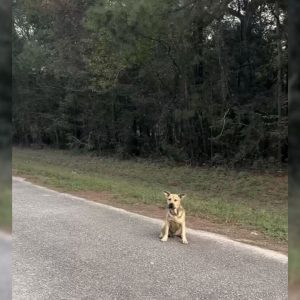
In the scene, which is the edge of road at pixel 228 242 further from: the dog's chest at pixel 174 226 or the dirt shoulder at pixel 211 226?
the dog's chest at pixel 174 226

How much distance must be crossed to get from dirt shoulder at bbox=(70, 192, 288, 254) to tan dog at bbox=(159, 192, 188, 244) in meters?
0.58

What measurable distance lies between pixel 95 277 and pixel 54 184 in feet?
18.5

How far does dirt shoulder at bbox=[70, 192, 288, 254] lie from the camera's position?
4311mm

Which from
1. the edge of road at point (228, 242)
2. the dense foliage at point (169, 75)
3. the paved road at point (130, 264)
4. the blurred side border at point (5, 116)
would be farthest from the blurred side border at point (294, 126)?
the dense foliage at point (169, 75)

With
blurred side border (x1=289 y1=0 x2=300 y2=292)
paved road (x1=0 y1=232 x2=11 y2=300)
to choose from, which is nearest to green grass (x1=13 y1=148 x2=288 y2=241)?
paved road (x1=0 y1=232 x2=11 y2=300)

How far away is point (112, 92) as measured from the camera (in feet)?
53.3

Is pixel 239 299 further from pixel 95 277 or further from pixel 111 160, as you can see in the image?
pixel 111 160

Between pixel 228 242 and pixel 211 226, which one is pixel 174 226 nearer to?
pixel 228 242

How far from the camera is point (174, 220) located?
433 cm

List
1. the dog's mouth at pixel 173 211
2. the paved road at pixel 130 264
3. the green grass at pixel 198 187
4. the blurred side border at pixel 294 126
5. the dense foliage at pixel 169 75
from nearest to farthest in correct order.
→ the blurred side border at pixel 294 126 → the paved road at pixel 130 264 → the dog's mouth at pixel 173 211 → the green grass at pixel 198 187 → the dense foliage at pixel 169 75

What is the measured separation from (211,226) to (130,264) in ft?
5.95

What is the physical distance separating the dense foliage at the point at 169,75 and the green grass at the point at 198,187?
3.14 feet

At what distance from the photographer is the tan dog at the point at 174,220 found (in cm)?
427

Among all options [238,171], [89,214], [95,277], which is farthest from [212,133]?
[95,277]
